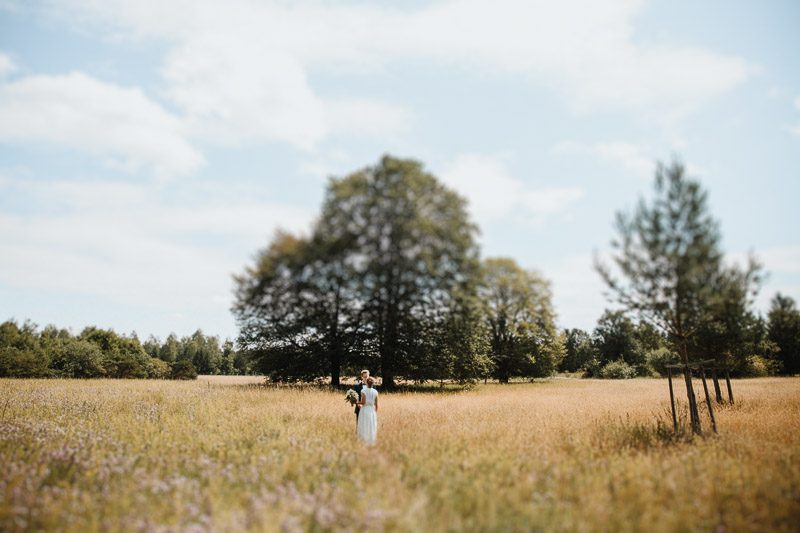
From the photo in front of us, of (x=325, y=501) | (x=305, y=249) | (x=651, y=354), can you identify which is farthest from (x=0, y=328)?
(x=651, y=354)

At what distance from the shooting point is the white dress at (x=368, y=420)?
9.38m

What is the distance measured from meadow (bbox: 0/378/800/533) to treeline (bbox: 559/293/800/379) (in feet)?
8.28

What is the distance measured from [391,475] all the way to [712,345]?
1268 centimetres

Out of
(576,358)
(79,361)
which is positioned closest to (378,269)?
(79,361)

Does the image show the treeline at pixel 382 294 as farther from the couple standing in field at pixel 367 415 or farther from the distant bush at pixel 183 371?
the distant bush at pixel 183 371

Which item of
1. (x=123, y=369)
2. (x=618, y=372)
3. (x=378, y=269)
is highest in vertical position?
(x=378, y=269)

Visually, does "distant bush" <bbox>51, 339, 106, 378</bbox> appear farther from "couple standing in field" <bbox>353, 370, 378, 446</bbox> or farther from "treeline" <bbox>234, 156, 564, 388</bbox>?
"couple standing in field" <bbox>353, 370, 378, 446</bbox>

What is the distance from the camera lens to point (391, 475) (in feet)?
21.0

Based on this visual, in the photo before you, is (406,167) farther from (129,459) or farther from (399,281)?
(129,459)

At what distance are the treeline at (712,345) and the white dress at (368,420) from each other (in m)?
7.01

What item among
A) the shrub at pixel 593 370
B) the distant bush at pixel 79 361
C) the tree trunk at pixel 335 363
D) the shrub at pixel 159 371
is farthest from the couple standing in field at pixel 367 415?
the shrub at pixel 593 370

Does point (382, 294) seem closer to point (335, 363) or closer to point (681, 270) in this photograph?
point (335, 363)

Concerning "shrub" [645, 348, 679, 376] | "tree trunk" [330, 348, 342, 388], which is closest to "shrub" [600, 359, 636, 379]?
"shrub" [645, 348, 679, 376]

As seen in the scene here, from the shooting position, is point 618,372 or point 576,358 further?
point 576,358
